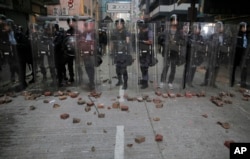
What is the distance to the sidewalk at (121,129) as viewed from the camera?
3490mm

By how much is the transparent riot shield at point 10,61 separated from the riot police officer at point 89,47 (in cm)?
184

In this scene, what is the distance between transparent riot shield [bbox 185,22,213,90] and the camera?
21.8ft

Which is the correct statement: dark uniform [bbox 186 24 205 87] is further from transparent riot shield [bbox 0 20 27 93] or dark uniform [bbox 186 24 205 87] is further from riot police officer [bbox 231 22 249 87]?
transparent riot shield [bbox 0 20 27 93]

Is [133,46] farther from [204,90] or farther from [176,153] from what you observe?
[176,153]

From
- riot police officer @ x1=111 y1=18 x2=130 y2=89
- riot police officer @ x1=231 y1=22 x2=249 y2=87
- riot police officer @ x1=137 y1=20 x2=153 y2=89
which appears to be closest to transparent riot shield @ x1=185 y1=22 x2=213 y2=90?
riot police officer @ x1=231 y1=22 x2=249 y2=87

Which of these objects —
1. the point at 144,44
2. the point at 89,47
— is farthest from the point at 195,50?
the point at 89,47

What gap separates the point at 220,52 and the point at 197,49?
28.0 inches

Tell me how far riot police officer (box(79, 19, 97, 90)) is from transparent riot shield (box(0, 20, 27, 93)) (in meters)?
1.84

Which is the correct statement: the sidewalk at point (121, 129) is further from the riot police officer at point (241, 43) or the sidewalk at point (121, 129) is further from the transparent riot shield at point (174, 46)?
the riot police officer at point (241, 43)

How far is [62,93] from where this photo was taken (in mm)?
6312

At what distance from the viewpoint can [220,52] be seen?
6.88m

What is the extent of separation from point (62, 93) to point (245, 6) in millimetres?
10417

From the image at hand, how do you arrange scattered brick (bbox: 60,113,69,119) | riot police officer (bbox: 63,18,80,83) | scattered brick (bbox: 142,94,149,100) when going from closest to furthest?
scattered brick (bbox: 60,113,69,119), scattered brick (bbox: 142,94,149,100), riot police officer (bbox: 63,18,80,83)

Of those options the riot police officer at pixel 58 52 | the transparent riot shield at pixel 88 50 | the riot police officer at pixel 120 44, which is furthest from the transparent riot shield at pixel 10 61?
the riot police officer at pixel 120 44
